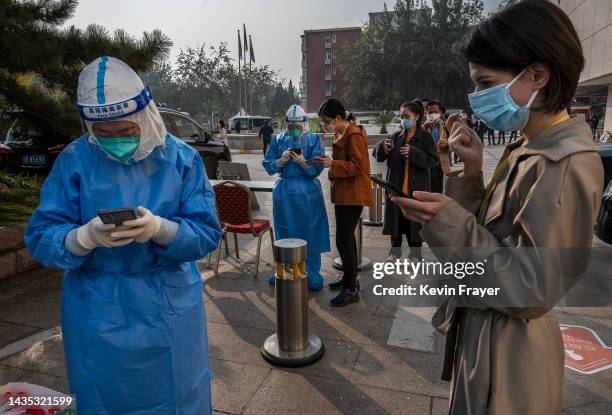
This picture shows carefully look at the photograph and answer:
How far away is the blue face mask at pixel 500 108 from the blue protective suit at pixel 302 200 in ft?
9.57

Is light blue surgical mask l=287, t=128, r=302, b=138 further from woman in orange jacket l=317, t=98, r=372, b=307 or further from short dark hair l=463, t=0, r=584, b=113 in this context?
short dark hair l=463, t=0, r=584, b=113

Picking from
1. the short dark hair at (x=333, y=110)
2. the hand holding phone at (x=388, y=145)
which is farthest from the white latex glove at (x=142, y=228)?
the hand holding phone at (x=388, y=145)

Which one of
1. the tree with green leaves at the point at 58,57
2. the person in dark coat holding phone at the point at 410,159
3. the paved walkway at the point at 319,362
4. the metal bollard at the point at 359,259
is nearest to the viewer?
the paved walkway at the point at 319,362

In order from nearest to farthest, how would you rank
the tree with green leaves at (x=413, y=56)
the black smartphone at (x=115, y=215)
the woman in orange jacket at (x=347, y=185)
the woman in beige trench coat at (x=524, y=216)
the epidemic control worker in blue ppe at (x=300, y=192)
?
the woman in beige trench coat at (x=524, y=216) < the black smartphone at (x=115, y=215) < the woman in orange jacket at (x=347, y=185) < the epidemic control worker in blue ppe at (x=300, y=192) < the tree with green leaves at (x=413, y=56)

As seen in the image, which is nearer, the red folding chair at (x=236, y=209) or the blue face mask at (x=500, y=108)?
the blue face mask at (x=500, y=108)

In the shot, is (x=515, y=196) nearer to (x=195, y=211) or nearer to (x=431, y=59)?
(x=195, y=211)

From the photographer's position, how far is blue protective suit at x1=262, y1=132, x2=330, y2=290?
4.21m

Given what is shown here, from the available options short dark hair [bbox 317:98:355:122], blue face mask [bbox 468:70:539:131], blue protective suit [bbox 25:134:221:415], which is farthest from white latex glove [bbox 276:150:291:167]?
blue face mask [bbox 468:70:539:131]

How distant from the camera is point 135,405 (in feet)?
5.34

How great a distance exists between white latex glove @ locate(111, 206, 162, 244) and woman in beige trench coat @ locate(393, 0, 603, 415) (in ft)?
2.79

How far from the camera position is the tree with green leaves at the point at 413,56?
39.0 m

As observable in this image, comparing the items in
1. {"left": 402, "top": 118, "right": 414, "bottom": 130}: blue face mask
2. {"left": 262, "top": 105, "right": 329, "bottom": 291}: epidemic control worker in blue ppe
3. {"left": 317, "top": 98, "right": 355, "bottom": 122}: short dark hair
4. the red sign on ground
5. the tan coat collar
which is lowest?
the red sign on ground

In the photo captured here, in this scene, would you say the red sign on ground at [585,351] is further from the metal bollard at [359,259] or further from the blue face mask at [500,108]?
the blue face mask at [500,108]

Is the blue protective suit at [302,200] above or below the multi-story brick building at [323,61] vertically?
below
